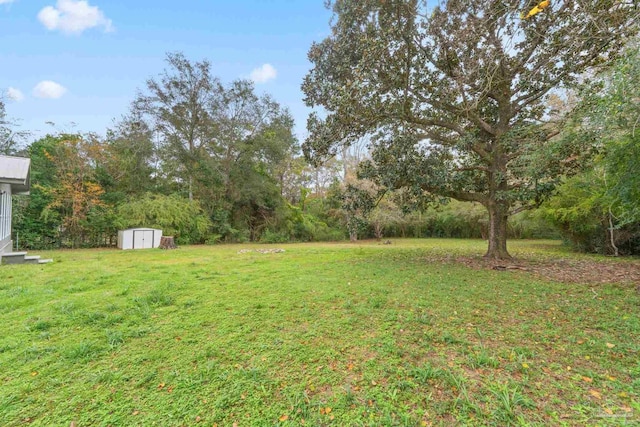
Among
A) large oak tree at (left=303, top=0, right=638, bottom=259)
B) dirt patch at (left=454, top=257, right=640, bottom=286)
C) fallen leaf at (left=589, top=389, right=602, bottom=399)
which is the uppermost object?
large oak tree at (left=303, top=0, right=638, bottom=259)

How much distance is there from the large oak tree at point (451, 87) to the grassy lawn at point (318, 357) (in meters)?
3.21

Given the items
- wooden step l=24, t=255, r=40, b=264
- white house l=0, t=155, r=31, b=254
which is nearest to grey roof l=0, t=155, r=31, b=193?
white house l=0, t=155, r=31, b=254

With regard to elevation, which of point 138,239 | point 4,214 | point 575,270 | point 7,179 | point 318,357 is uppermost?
point 7,179

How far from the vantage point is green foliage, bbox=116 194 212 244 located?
513 inches

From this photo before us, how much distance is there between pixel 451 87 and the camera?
6363 millimetres

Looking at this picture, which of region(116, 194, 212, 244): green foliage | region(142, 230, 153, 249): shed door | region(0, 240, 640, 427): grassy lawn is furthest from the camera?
region(116, 194, 212, 244): green foliage

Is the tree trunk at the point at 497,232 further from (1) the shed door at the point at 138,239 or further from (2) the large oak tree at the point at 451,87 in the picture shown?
(1) the shed door at the point at 138,239

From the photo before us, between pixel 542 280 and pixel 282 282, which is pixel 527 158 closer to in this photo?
pixel 542 280

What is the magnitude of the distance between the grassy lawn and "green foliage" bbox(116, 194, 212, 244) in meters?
9.43

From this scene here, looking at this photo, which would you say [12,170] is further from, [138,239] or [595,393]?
[595,393]

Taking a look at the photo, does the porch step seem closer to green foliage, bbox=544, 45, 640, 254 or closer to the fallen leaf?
the fallen leaf

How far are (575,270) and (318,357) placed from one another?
6990mm

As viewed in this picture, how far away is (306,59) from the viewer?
731 cm

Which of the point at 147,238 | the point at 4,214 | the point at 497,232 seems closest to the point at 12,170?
the point at 4,214
